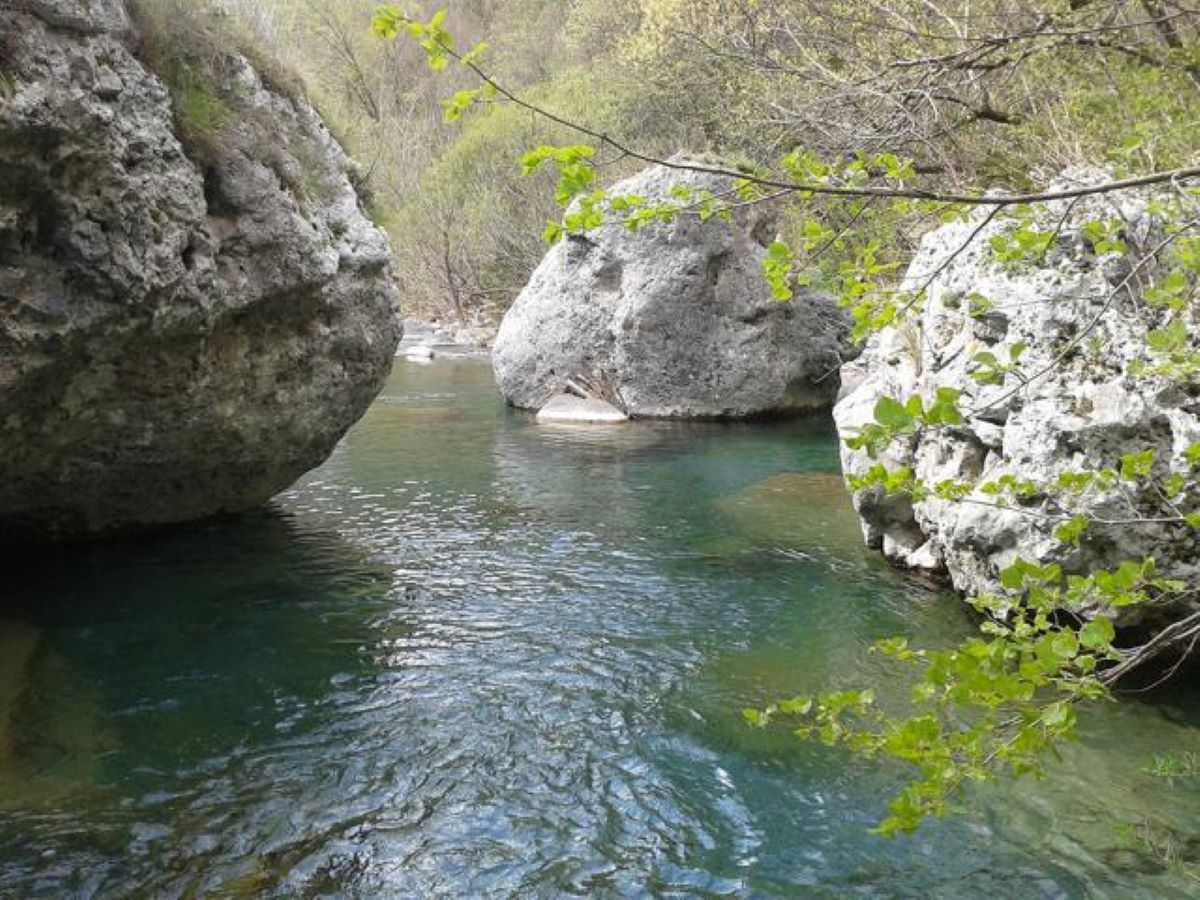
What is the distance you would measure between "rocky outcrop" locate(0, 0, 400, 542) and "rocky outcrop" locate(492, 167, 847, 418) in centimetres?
1017

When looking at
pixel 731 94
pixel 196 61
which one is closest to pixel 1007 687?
pixel 196 61

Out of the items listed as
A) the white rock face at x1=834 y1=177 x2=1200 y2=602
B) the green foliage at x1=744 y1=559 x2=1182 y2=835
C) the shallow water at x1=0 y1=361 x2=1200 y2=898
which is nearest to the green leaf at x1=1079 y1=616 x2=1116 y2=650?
the green foliage at x1=744 y1=559 x2=1182 y2=835

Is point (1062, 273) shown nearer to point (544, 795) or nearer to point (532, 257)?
point (544, 795)

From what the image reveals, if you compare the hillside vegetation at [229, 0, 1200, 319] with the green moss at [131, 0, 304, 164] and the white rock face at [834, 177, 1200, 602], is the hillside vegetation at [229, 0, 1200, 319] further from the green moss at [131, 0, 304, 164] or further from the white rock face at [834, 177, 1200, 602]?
the green moss at [131, 0, 304, 164]

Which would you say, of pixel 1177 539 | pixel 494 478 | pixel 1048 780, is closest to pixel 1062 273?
pixel 1177 539

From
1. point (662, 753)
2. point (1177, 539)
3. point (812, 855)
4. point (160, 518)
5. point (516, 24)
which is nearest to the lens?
point (812, 855)

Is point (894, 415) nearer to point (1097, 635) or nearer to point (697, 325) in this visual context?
point (1097, 635)

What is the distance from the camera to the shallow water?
4.84 meters

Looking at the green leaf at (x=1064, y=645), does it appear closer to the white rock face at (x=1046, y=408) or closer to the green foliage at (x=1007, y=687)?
the green foliage at (x=1007, y=687)

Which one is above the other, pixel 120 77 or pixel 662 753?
pixel 120 77

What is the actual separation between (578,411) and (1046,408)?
14350 millimetres

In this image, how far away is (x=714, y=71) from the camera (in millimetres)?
28609

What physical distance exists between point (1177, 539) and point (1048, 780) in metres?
1.93

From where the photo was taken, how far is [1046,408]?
282 inches
